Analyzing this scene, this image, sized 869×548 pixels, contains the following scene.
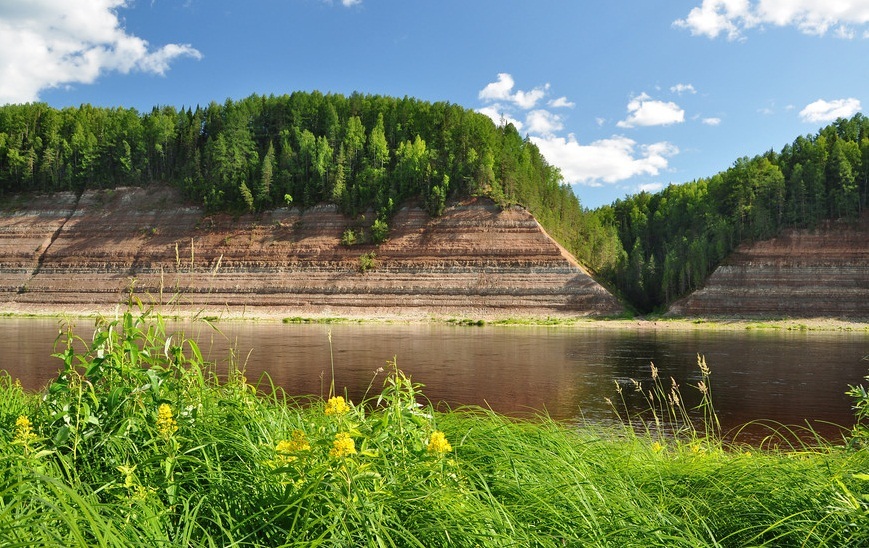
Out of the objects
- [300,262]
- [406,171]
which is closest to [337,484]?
[300,262]

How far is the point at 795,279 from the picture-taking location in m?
72.0

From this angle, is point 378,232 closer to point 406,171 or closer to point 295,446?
point 406,171

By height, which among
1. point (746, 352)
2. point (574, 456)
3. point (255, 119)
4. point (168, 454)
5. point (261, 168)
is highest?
point (255, 119)

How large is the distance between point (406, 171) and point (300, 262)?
21.5 metres

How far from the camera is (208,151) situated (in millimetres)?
102188

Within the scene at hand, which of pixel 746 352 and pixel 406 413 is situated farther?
pixel 746 352

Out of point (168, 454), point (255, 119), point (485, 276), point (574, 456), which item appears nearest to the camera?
point (168, 454)

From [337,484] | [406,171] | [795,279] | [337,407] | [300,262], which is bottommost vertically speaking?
[795,279]

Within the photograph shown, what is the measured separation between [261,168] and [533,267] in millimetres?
47388

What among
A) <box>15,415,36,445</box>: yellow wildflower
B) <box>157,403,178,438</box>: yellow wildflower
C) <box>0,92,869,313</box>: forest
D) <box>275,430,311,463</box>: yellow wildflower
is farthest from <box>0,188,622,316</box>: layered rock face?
<box>275,430,311,463</box>: yellow wildflower

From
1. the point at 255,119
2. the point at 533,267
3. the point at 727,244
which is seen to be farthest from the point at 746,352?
the point at 255,119

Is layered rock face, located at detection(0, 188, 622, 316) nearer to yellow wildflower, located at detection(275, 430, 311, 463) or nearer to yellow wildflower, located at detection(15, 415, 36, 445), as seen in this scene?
yellow wildflower, located at detection(15, 415, 36, 445)

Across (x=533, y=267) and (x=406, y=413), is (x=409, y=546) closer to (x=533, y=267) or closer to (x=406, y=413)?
(x=406, y=413)

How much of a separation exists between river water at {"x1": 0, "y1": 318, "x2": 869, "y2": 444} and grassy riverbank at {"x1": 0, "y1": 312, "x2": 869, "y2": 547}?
170 inches
